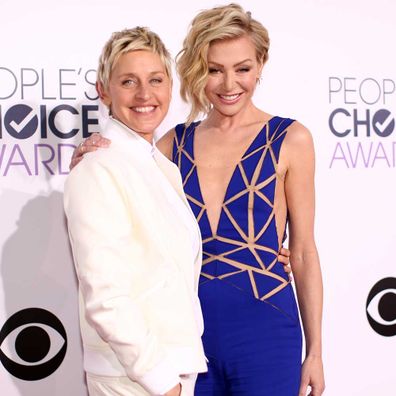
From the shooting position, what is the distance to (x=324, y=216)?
2844 mm

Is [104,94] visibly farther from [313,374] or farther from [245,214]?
[313,374]

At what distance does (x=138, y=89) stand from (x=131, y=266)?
416 millimetres

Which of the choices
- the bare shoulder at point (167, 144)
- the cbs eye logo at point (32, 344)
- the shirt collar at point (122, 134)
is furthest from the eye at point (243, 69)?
the cbs eye logo at point (32, 344)

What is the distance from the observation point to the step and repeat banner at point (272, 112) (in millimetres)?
2396

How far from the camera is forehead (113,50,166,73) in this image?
155 cm

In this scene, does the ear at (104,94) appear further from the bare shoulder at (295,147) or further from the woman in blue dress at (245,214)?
the bare shoulder at (295,147)

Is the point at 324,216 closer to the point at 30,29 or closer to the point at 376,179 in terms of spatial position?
the point at 376,179

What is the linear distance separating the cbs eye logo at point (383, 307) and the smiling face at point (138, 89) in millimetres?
1693

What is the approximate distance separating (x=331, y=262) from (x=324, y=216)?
0.19m

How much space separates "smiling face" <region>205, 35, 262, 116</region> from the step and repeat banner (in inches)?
23.4

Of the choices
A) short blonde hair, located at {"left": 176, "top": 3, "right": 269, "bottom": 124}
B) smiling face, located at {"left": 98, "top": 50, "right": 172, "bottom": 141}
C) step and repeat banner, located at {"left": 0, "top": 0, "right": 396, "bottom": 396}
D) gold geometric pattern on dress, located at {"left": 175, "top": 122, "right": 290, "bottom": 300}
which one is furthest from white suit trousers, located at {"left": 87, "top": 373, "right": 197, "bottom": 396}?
step and repeat banner, located at {"left": 0, "top": 0, "right": 396, "bottom": 396}

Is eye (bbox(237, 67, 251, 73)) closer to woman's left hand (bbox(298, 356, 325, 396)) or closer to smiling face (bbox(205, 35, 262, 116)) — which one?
smiling face (bbox(205, 35, 262, 116))

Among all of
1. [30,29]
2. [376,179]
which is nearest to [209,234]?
[30,29]

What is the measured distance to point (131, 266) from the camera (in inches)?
55.3
